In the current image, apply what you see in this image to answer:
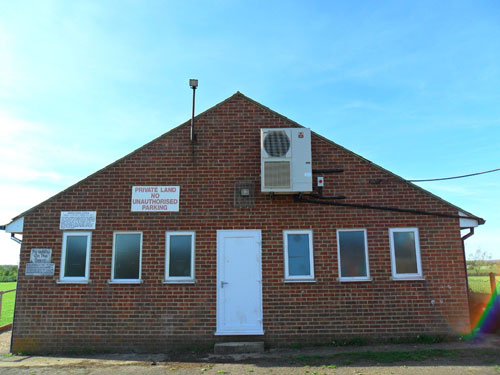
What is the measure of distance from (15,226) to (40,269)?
1202 mm

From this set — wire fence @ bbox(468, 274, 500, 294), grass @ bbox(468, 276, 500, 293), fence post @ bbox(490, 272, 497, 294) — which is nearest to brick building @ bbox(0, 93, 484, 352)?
fence post @ bbox(490, 272, 497, 294)

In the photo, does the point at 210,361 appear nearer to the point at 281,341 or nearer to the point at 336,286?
the point at 281,341

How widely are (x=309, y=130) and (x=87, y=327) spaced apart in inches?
266

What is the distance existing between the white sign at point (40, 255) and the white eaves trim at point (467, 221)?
9627mm

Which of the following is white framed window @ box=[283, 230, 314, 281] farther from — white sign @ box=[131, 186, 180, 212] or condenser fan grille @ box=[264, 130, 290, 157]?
white sign @ box=[131, 186, 180, 212]

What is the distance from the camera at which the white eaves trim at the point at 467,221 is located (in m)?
9.02

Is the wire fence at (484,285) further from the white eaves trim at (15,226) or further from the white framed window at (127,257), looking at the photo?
the white eaves trim at (15,226)

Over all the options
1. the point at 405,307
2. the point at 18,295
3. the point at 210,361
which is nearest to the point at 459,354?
the point at 405,307

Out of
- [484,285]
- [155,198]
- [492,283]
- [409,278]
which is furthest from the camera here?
[484,285]

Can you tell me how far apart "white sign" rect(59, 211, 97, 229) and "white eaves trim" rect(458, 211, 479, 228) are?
340 inches

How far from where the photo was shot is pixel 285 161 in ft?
28.8

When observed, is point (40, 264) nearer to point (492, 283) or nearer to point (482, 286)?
point (492, 283)

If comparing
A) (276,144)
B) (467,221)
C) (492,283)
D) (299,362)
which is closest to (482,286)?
(492,283)

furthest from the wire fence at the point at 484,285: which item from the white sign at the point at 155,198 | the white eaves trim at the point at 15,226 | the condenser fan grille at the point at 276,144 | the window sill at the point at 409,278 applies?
the white eaves trim at the point at 15,226
